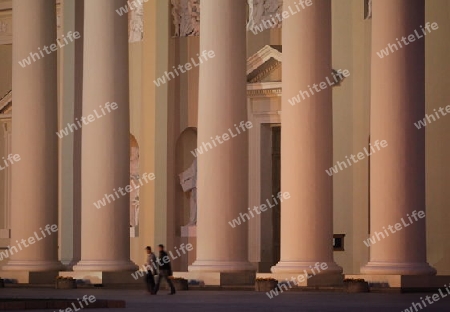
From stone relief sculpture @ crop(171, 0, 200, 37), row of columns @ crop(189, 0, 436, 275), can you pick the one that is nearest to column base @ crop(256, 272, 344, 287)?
row of columns @ crop(189, 0, 436, 275)

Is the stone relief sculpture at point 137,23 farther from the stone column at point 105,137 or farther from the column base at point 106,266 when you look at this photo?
the column base at point 106,266

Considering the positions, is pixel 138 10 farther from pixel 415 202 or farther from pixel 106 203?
pixel 415 202

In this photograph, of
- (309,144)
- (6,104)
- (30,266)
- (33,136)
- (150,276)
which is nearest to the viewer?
(309,144)

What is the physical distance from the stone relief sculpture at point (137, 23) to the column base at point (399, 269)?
28071 millimetres

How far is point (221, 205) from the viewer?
59344 mm

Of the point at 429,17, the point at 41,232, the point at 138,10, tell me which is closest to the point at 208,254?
the point at 41,232

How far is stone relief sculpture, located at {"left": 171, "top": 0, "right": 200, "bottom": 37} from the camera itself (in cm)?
7881

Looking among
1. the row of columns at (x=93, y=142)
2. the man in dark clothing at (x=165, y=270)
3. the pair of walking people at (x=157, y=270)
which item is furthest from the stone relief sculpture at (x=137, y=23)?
the man in dark clothing at (x=165, y=270)

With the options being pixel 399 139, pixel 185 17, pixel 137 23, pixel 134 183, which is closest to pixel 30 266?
pixel 134 183

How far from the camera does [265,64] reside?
7444 centimetres

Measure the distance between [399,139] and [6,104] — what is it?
33767 millimetres

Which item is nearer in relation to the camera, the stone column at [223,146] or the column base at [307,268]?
the column base at [307,268]

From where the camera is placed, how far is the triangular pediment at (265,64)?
73875 mm

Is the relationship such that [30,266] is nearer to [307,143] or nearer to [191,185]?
[191,185]
